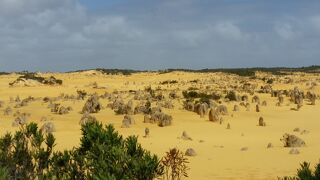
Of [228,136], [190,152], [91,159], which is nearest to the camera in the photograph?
[91,159]

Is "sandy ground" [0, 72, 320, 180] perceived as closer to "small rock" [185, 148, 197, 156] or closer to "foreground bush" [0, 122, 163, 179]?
"small rock" [185, 148, 197, 156]

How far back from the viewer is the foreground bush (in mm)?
7578

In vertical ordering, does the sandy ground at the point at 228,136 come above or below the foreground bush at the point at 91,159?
below

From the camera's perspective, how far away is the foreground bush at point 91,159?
24.9 feet

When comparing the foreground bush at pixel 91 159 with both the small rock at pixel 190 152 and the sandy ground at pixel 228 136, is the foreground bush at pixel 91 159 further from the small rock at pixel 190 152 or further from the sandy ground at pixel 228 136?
the small rock at pixel 190 152

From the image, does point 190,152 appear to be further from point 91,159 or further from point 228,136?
point 91,159

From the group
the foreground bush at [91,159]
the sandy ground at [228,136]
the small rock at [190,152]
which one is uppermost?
the foreground bush at [91,159]

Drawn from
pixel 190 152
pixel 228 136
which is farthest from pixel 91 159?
pixel 228 136

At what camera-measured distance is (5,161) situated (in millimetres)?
10102

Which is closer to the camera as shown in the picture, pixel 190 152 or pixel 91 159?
pixel 91 159

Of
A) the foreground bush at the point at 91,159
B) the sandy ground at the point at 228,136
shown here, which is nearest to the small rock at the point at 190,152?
the sandy ground at the point at 228,136

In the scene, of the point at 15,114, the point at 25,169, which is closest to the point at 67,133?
the point at 15,114

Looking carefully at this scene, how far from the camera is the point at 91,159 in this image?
8641mm

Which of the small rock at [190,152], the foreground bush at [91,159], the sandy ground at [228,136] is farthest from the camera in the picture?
the small rock at [190,152]
